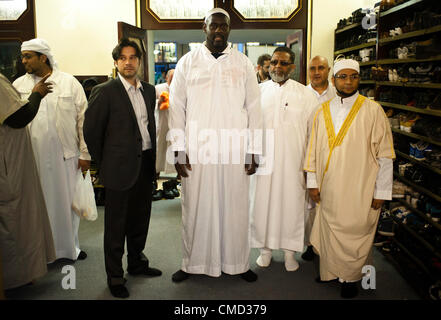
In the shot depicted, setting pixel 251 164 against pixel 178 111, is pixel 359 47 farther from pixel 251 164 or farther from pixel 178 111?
pixel 178 111

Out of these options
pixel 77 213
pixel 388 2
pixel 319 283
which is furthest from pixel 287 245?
pixel 388 2

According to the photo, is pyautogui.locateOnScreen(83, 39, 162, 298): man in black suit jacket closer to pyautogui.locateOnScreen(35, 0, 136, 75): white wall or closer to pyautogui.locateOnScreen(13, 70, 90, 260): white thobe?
pyautogui.locateOnScreen(13, 70, 90, 260): white thobe

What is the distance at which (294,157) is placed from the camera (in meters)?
3.15

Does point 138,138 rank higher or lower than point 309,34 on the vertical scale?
lower

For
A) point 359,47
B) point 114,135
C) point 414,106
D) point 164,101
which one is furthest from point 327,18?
point 114,135

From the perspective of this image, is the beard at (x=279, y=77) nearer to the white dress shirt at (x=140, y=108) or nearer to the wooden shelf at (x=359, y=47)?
the white dress shirt at (x=140, y=108)

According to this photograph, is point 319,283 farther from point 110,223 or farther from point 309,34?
point 309,34

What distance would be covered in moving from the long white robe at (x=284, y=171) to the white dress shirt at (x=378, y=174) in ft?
0.87

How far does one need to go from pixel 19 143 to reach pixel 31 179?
0.86 feet

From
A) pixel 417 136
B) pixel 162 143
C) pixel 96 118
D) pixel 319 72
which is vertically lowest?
pixel 162 143

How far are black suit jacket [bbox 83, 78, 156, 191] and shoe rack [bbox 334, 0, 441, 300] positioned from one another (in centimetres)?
213

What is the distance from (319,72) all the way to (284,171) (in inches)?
38.7

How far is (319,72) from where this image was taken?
351 centimetres

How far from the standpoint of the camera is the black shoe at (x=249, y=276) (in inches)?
119
